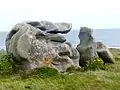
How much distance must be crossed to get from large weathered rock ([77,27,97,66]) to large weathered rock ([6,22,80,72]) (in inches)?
28.3

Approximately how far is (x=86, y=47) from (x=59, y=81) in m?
4.91

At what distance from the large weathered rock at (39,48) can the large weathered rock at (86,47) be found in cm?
72

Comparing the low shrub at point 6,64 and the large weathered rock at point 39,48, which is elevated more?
the large weathered rock at point 39,48

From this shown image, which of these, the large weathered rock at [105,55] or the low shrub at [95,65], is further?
the large weathered rock at [105,55]

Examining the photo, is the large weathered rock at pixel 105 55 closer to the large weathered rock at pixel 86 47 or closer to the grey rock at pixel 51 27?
the large weathered rock at pixel 86 47

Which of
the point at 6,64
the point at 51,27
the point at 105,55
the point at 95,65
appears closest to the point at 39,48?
the point at 6,64

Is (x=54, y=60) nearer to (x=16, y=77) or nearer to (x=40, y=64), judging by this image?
(x=40, y=64)

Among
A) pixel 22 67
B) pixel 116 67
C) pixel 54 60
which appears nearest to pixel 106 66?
pixel 116 67

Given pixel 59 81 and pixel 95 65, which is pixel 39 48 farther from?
pixel 95 65

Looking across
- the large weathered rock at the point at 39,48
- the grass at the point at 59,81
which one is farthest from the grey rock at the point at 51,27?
the grass at the point at 59,81

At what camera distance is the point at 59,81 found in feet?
48.4

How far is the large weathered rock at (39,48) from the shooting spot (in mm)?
16250

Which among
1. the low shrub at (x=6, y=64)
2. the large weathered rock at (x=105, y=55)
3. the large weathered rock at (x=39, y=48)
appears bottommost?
the large weathered rock at (x=105, y=55)

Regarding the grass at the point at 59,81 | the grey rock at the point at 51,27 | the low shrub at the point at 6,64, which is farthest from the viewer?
the grey rock at the point at 51,27
